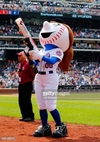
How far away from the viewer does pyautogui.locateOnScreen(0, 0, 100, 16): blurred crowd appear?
1586 inches

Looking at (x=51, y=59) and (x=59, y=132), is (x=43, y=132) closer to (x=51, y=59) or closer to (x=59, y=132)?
(x=59, y=132)

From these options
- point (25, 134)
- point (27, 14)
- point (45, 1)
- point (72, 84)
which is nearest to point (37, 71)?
point (25, 134)

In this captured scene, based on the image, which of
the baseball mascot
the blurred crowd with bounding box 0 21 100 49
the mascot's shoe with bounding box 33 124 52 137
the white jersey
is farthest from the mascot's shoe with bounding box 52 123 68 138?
the blurred crowd with bounding box 0 21 100 49

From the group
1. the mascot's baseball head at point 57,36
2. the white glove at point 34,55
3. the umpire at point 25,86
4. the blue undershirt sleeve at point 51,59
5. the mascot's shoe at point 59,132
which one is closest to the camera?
the white glove at point 34,55

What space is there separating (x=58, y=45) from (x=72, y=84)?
91.9 feet

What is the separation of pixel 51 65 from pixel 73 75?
3056cm

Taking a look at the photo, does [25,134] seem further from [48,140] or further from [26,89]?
[26,89]

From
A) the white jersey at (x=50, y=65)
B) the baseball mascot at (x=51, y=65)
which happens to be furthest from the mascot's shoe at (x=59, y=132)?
the white jersey at (x=50, y=65)

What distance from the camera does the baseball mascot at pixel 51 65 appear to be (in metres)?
5.87

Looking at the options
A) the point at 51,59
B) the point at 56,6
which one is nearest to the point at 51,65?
the point at 51,59

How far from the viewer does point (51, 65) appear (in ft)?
19.3

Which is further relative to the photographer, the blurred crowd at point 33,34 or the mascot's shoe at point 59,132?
the blurred crowd at point 33,34

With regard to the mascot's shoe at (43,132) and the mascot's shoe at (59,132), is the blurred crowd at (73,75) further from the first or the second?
the mascot's shoe at (59,132)

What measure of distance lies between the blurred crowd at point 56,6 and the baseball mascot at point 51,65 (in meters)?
34.3
